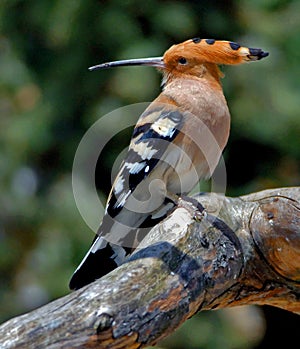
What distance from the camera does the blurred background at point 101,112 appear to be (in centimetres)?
345

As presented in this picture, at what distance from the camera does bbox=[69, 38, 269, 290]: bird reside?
7.18ft

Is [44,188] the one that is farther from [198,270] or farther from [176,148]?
[198,270]

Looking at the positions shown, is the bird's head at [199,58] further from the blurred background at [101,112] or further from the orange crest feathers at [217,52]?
the blurred background at [101,112]

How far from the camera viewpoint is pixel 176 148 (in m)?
2.23

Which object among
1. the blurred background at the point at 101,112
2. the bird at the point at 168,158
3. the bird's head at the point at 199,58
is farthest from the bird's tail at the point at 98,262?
the blurred background at the point at 101,112

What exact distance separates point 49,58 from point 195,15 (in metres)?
0.63

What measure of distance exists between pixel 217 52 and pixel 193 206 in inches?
17.6

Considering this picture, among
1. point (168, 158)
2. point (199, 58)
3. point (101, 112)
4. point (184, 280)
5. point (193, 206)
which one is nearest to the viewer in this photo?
point (184, 280)

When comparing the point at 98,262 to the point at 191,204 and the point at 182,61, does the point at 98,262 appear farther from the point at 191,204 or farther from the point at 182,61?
the point at 182,61

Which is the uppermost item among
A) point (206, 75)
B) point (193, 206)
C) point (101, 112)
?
point (206, 75)

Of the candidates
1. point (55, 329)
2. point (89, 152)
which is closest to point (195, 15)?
point (89, 152)

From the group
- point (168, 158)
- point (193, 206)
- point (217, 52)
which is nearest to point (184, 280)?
point (193, 206)

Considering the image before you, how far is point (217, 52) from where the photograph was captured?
2.28 metres

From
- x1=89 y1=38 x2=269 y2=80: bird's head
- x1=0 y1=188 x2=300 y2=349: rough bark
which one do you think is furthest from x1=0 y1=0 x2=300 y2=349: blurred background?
x1=0 y1=188 x2=300 y2=349: rough bark
